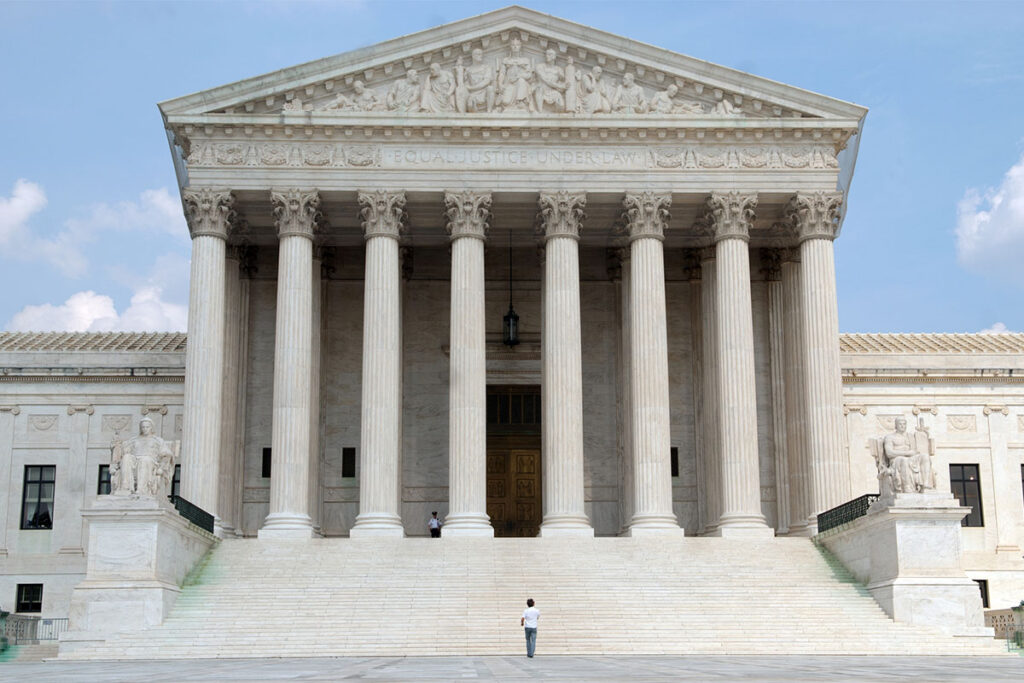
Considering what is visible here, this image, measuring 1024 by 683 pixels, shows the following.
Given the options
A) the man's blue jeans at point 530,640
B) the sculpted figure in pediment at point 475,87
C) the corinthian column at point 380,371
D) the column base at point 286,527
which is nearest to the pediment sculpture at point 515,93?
the sculpted figure in pediment at point 475,87

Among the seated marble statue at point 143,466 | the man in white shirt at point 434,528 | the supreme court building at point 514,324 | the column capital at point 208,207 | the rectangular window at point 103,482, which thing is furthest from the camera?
the rectangular window at point 103,482

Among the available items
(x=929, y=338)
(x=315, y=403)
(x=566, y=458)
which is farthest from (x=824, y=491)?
(x=315, y=403)

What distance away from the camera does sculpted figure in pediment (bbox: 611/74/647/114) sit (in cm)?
4366

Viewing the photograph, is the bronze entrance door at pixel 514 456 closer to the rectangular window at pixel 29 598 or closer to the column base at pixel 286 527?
the column base at pixel 286 527

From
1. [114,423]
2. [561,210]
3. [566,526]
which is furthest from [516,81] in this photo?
[114,423]

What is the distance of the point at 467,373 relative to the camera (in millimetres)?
41844

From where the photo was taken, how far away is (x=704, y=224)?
1775 inches

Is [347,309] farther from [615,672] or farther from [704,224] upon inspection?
[615,672]

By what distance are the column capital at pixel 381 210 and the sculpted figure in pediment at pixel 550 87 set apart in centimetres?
592

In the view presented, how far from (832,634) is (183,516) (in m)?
18.4

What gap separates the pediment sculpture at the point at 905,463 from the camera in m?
35.0

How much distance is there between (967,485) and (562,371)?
705 inches

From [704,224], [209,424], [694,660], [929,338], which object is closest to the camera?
[694,660]

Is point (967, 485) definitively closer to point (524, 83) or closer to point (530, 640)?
point (524, 83)
